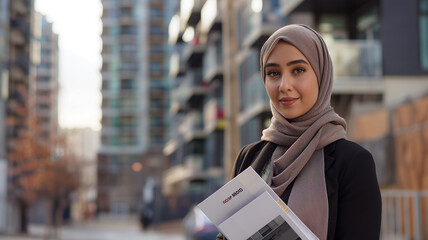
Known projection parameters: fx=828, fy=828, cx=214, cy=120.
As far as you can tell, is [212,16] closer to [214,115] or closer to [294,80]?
[214,115]

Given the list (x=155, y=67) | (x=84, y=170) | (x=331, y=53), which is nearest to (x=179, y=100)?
(x=84, y=170)

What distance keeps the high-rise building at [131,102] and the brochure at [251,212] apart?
9754 cm

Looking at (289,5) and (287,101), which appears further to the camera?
(289,5)

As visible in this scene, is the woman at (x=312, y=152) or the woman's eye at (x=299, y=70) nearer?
the woman at (x=312, y=152)

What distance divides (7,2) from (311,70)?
150 ft

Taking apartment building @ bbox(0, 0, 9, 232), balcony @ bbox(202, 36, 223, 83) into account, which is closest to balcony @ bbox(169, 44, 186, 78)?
balcony @ bbox(202, 36, 223, 83)

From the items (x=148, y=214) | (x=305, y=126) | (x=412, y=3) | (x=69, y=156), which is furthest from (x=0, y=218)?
(x=305, y=126)

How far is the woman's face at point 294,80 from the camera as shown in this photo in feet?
9.33

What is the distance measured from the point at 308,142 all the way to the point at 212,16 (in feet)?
143

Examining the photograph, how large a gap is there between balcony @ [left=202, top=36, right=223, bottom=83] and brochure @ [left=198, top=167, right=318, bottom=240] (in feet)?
144

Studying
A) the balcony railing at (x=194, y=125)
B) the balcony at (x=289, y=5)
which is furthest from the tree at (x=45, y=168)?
the balcony railing at (x=194, y=125)

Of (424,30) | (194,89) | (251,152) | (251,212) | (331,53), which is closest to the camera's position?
(251,212)

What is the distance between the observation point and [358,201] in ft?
8.79

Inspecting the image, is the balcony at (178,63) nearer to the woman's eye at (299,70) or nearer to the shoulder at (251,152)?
the shoulder at (251,152)
